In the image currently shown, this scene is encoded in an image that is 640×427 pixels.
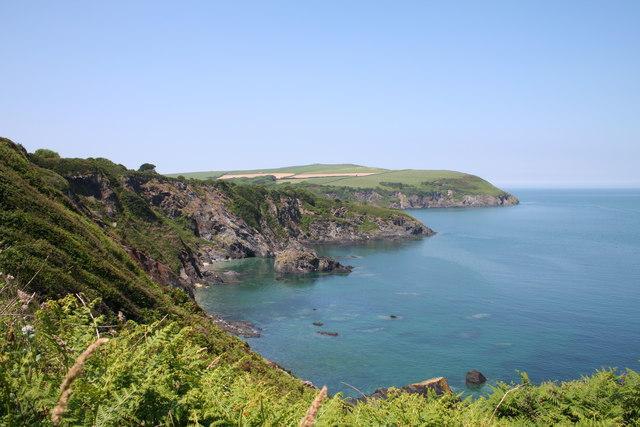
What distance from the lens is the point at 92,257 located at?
104 feet

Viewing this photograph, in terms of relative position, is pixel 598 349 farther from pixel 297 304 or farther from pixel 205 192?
pixel 205 192

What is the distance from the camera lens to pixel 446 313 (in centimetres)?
7775

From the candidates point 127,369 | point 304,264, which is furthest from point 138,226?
point 127,369

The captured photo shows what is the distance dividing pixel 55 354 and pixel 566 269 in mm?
123990

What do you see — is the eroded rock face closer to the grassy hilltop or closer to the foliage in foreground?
the grassy hilltop

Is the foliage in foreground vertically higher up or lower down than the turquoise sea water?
higher up

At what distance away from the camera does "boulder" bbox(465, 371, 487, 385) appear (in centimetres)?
5019

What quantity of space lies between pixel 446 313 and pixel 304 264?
45.1 m

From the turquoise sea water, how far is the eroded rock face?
4152mm

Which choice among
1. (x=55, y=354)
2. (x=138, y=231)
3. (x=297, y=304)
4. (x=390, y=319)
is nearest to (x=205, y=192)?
(x=138, y=231)

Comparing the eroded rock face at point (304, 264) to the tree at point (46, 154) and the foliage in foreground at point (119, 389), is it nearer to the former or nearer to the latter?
the tree at point (46, 154)

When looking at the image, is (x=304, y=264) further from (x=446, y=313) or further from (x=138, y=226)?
(x=446, y=313)

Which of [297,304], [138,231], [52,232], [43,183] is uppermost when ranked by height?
[43,183]

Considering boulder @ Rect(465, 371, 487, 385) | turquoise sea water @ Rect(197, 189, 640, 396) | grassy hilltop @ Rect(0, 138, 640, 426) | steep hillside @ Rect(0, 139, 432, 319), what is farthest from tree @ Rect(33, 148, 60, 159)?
boulder @ Rect(465, 371, 487, 385)
